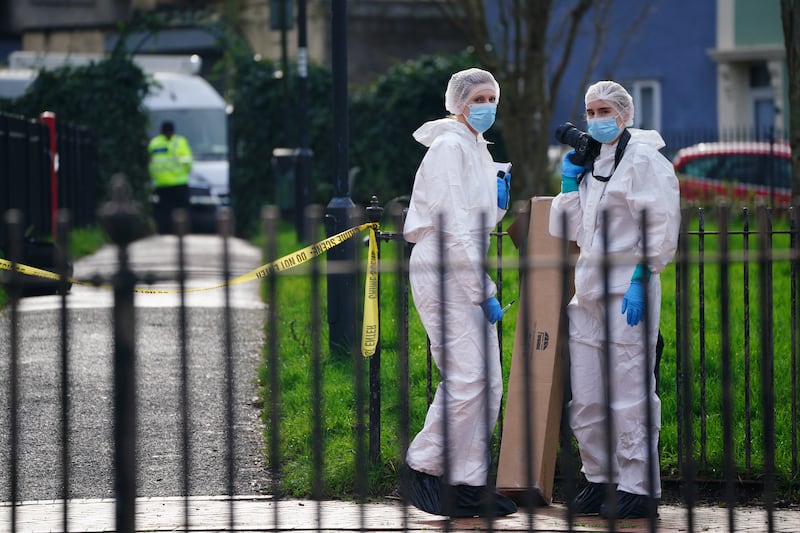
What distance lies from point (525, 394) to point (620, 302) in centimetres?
177

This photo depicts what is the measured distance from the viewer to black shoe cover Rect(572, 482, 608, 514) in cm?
596

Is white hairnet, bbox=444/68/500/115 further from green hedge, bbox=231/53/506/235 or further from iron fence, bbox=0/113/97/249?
green hedge, bbox=231/53/506/235

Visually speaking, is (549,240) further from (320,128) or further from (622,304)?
(320,128)

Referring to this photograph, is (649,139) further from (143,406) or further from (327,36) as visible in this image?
(327,36)

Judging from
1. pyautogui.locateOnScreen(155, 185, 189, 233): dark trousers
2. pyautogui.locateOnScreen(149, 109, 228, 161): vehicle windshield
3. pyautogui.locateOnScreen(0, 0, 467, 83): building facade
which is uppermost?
pyautogui.locateOnScreen(0, 0, 467, 83): building facade

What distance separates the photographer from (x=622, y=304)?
576 cm

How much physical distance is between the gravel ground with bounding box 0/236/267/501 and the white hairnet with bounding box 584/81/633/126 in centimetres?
164

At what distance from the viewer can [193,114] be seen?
22.3 m

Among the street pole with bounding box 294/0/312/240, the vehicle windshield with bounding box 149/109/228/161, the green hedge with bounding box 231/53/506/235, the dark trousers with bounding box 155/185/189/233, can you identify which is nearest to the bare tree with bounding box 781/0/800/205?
the street pole with bounding box 294/0/312/240

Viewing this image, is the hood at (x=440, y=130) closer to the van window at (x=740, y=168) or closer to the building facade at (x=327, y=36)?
the van window at (x=740, y=168)

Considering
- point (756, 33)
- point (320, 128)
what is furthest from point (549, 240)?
point (756, 33)

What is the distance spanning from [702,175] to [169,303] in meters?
9.57

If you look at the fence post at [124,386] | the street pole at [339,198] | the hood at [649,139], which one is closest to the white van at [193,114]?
the street pole at [339,198]

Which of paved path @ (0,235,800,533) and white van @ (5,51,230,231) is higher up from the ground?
white van @ (5,51,230,231)
